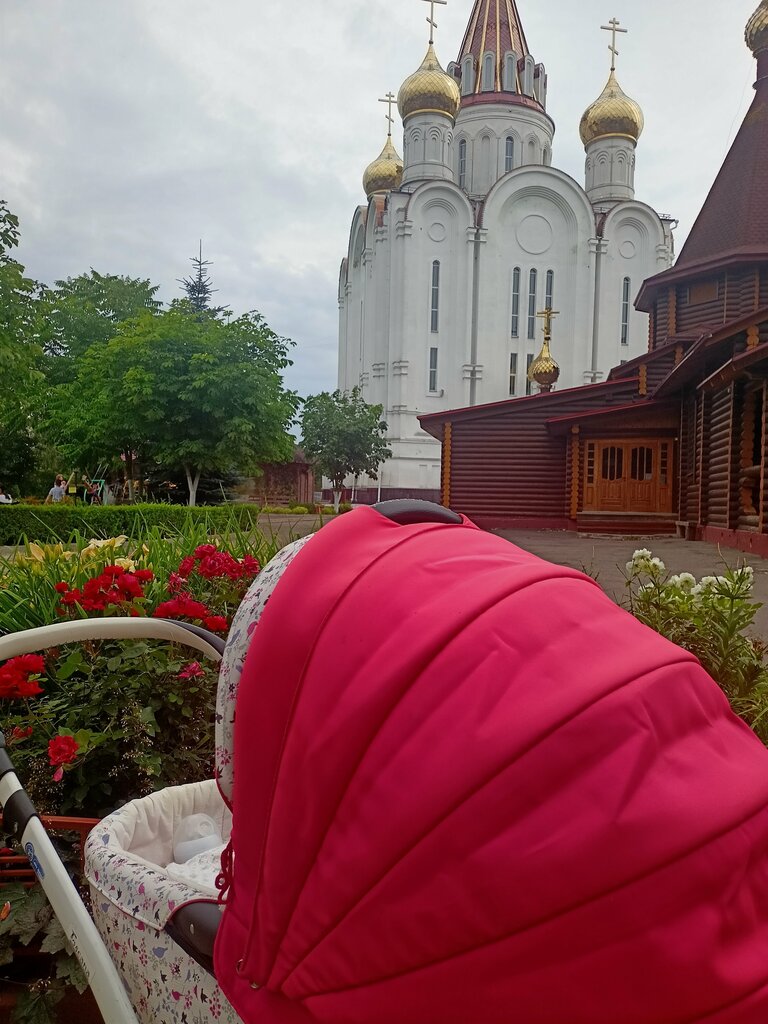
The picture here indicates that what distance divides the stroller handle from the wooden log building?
13.6m

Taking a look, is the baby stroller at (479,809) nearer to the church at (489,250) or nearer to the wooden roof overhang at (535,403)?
the wooden roof overhang at (535,403)

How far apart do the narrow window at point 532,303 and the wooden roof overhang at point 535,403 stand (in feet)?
57.7

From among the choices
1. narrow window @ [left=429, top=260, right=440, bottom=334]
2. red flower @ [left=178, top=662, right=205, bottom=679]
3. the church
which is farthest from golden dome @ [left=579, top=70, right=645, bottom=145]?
red flower @ [left=178, top=662, right=205, bottom=679]

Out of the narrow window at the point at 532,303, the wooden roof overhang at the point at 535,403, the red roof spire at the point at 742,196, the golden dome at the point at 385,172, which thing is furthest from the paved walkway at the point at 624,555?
the golden dome at the point at 385,172

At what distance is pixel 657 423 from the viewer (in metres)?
18.0

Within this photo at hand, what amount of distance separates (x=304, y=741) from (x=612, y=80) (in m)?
44.6

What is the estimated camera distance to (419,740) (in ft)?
3.00

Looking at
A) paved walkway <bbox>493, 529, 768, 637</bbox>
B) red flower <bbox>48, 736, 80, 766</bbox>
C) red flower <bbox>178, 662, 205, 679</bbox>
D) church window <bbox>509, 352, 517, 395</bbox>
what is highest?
church window <bbox>509, 352, 517, 395</bbox>

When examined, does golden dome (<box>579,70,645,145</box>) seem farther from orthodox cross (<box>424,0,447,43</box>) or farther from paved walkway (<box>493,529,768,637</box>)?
paved walkway (<box>493,529,768,637</box>)

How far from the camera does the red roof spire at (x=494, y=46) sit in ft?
130

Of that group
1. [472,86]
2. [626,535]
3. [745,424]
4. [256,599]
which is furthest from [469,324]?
[256,599]

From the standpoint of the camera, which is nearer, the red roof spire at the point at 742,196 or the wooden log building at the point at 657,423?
the wooden log building at the point at 657,423

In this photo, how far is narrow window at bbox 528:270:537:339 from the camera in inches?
1457

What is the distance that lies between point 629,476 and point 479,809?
1873cm
